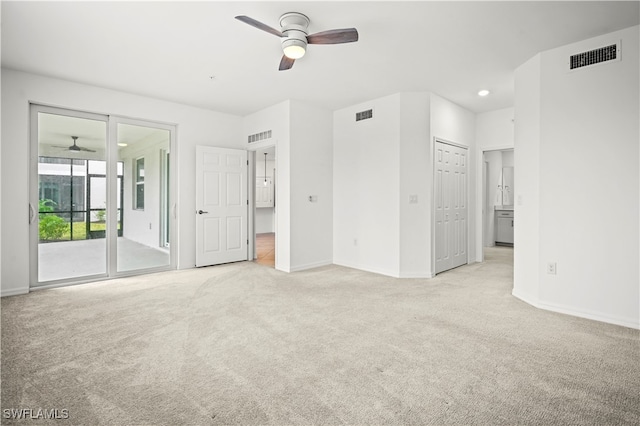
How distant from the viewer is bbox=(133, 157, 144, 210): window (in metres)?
5.32

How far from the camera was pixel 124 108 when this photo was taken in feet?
16.2

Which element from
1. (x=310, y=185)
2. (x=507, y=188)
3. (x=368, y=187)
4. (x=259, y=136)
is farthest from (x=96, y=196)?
(x=507, y=188)

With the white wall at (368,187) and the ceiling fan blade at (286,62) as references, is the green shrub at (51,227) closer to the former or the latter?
the ceiling fan blade at (286,62)

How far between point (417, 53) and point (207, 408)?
372 cm

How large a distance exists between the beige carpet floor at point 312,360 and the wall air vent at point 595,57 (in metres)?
2.49

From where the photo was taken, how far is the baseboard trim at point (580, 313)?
309 centimetres

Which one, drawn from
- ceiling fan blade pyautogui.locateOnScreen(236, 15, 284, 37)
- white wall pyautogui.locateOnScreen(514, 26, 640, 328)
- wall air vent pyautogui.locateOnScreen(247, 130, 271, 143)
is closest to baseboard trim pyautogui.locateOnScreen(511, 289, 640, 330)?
white wall pyautogui.locateOnScreen(514, 26, 640, 328)

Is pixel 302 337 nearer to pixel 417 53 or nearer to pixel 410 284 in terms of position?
pixel 410 284

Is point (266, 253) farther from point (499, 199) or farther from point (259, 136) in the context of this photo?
point (499, 199)

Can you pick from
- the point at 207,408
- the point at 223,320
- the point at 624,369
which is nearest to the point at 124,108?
the point at 223,320

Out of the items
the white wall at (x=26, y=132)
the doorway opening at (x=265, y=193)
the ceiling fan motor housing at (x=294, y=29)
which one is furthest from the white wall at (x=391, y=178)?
the doorway opening at (x=265, y=193)

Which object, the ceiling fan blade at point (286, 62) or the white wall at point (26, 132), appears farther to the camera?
the white wall at point (26, 132)

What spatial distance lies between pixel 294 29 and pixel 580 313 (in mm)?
3834

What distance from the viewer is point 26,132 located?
416cm
